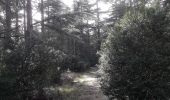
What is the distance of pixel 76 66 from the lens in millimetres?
35375

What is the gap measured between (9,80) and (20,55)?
1539mm

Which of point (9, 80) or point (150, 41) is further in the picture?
point (9, 80)

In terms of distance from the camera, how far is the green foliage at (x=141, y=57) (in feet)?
35.8

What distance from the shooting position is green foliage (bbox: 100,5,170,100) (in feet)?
A: 35.8

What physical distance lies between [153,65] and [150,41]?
3.13 ft

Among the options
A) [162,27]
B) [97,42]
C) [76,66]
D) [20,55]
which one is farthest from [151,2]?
[97,42]

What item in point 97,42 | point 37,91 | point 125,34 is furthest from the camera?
point 97,42

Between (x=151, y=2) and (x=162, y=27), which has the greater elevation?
(x=151, y=2)

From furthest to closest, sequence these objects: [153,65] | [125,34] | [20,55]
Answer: [20,55]
[125,34]
[153,65]

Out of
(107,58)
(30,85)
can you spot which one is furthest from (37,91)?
(107,58)

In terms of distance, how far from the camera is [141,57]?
10938 mm

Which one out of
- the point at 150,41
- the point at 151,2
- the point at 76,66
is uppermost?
the point at 151,2

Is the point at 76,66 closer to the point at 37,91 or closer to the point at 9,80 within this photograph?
the point at 37,91

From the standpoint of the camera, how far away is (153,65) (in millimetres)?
10898
